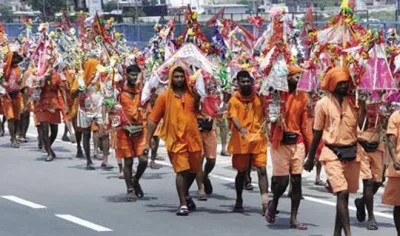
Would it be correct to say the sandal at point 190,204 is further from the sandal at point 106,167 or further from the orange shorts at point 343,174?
the sandal at point 106,167

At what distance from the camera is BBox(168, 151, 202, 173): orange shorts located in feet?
41.7

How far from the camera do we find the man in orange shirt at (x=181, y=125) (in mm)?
12703

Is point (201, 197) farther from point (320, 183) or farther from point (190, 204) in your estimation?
point (320, 183)

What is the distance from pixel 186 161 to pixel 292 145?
1412 millimetres

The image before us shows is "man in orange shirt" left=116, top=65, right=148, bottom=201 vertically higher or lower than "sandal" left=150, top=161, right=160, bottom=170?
higher

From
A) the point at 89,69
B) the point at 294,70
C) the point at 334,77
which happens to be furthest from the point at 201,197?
the point at 334,77

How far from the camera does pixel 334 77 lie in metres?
10.7

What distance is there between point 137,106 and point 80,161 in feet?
13.3

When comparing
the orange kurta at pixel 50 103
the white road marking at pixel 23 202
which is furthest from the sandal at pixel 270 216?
the orange kurta at pixel 50 103

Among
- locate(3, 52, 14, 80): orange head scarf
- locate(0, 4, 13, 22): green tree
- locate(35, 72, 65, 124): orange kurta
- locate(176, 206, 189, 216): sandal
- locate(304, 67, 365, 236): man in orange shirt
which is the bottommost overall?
locate(0, 4, 13, 22): green tree

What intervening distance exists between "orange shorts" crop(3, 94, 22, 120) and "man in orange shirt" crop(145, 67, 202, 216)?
776 cm

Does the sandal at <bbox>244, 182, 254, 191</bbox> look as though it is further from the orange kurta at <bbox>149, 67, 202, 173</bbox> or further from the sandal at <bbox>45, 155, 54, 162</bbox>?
the sandal at <bbox>45, 155, 54, 162</bbox>

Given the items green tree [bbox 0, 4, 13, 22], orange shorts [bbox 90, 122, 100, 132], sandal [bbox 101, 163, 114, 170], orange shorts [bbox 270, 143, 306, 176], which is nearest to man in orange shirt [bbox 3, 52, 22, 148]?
orange shorts [bbox 90, 122, 100, 132]

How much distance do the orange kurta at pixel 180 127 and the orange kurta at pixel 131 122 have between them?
3.86 ft
